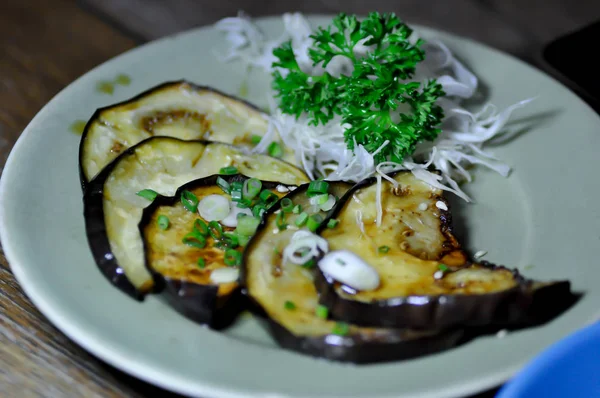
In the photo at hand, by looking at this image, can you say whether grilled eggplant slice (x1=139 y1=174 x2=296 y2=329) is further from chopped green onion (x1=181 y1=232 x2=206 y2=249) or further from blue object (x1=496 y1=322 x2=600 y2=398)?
blue object (x1=496 y1=322 x2=600 y2=398)

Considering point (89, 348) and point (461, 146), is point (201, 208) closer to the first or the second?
point (89, 348)

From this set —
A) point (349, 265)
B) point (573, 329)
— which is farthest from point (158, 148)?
point (573, 329)

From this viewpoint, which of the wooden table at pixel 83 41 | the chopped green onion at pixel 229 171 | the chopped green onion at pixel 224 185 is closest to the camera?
the wooden table at pixel 83 41

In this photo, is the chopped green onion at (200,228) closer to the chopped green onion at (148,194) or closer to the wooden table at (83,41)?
the chopped green onion at (148,194)

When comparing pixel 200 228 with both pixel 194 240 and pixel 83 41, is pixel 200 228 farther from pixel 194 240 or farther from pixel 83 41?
pixel 83 41

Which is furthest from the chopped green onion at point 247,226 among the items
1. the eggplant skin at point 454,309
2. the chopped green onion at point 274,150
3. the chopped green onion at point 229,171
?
the chopped green onion at point 274,150

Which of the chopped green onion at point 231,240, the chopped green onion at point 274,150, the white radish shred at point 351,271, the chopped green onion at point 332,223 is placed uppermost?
the white radish shred at point 351,271

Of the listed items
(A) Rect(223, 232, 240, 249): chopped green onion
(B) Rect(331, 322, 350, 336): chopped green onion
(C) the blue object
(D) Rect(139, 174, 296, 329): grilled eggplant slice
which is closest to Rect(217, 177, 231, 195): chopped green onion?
(D) Rect(139, 174, 296, 329): grilled eggplant slice
